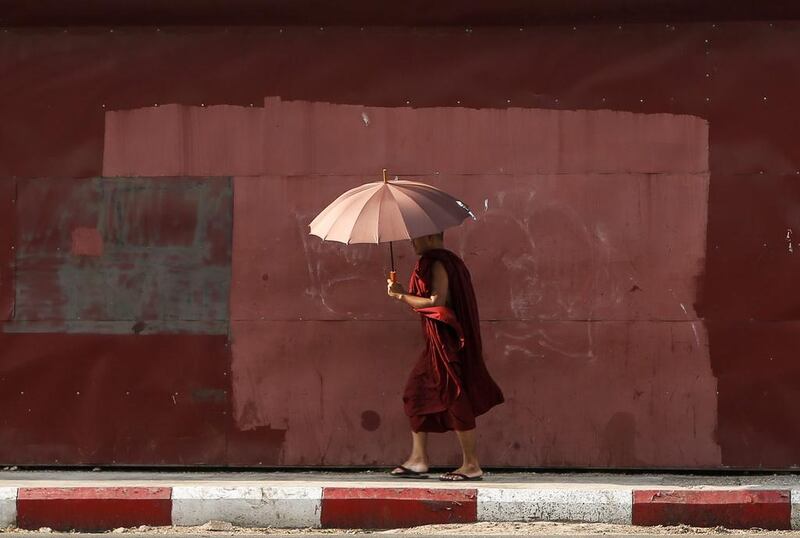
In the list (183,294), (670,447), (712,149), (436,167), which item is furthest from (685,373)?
(183,294)

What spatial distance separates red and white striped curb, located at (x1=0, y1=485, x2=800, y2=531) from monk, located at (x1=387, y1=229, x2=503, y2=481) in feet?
1.74

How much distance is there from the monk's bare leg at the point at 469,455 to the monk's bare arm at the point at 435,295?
670 millimetres

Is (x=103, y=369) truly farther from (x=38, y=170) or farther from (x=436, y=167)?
(x=436, y=167)

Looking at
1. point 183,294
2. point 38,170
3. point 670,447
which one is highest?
point 38,170

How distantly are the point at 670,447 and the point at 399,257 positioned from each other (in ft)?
Answer: 5.69

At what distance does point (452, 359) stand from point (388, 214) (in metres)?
0.83

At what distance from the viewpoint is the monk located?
7230mm

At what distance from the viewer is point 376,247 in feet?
25.8

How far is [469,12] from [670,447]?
2.51 m

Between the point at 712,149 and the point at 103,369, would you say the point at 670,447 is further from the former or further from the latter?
the point at 103,369

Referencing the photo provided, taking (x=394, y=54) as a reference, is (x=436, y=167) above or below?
below

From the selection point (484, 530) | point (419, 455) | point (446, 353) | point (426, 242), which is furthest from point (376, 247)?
point (484, 530)

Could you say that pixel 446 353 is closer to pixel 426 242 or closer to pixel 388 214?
pixel 426 242

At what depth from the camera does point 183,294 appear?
7.91 m
